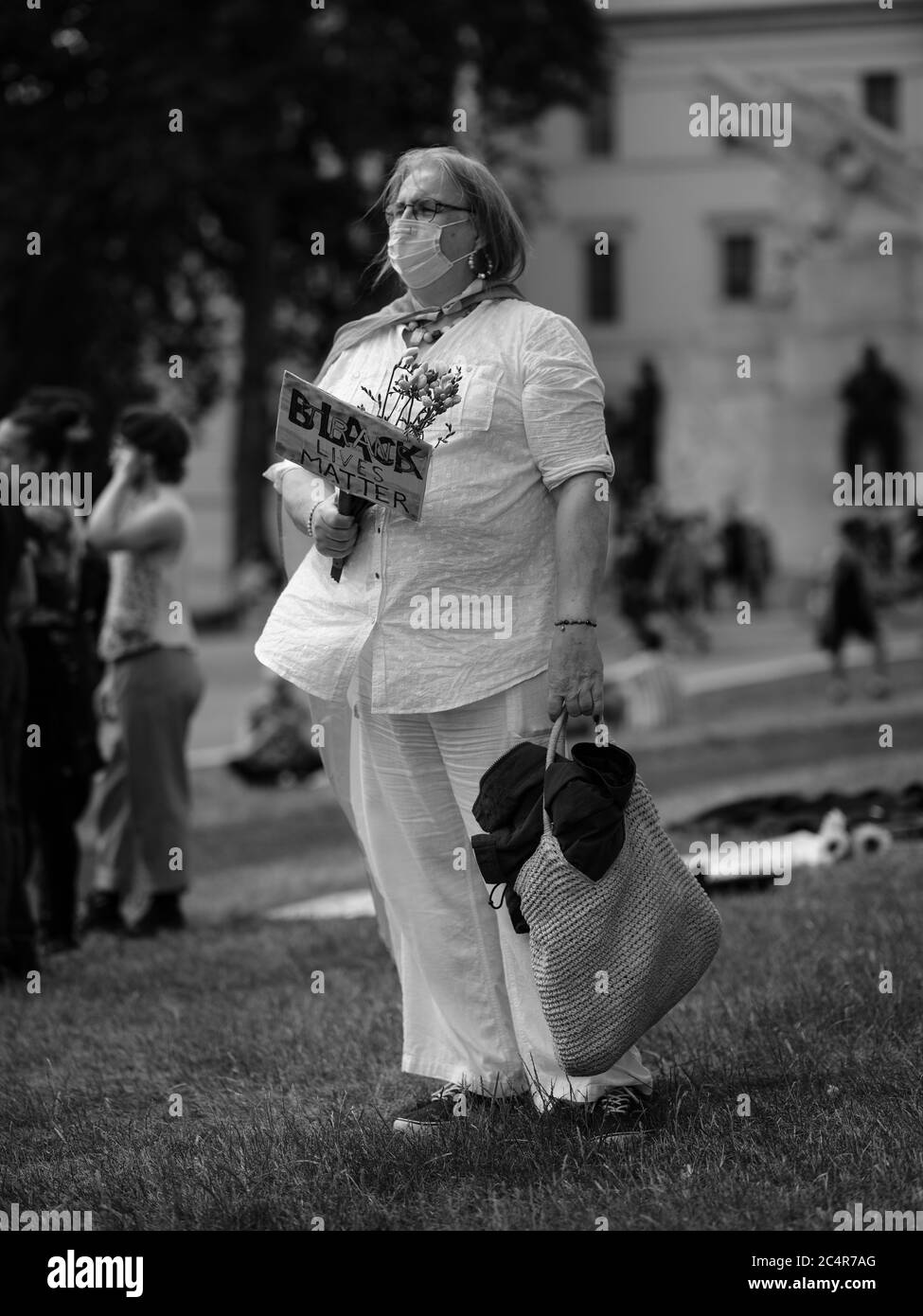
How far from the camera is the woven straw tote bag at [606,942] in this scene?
3.92 metres

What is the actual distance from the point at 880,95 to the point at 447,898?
190 feet

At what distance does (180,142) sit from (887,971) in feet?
82.0

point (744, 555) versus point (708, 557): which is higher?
point (744, 555)

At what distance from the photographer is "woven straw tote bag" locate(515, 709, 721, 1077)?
3.92 meters

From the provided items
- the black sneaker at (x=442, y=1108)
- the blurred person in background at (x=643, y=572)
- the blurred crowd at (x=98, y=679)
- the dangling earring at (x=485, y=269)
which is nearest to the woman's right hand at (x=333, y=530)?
the dangling earring at (x=485, y=269)

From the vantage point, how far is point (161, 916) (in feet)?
25.5

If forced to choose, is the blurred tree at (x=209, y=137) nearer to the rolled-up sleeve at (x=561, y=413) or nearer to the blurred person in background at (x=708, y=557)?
the blurred person in background at (x=708, y=557)

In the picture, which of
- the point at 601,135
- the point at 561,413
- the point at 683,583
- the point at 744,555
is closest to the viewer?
the point at 561,413

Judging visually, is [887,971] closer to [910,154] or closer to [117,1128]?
[117,1128]

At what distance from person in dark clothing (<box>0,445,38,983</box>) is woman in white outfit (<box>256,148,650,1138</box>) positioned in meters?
2.05

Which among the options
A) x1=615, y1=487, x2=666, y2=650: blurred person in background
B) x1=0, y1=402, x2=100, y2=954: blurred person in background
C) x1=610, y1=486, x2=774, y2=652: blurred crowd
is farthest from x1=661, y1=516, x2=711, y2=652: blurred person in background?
x1=0, y1=402, x2=100, y2=954: blurred person in background

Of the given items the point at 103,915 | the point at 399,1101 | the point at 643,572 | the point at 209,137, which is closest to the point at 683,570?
the point at 643,572

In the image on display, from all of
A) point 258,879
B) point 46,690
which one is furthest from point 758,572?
point 46,690

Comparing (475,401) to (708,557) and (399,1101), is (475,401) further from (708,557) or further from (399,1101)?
(708,557)
